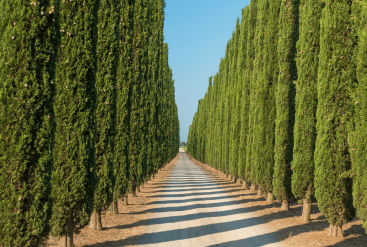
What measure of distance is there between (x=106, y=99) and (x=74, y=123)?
227 cm

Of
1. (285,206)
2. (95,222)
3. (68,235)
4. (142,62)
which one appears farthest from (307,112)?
(142,62)

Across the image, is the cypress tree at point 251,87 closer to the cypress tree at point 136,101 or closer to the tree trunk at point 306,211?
the tree trunk at point 306,211

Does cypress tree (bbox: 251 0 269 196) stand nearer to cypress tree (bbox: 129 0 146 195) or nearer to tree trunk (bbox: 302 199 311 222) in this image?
tree trunk (bbox: 302 199 311 222)

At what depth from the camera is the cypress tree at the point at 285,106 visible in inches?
462

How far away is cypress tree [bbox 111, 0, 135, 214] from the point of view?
1120cm

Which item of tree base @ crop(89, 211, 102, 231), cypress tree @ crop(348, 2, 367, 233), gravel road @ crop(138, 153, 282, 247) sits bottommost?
gravel road @ crop(138, 153, 282, 247)

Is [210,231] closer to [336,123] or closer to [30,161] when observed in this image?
[336,123]

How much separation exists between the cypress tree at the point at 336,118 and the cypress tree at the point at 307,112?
1468 millimetres

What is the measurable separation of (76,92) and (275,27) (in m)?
10.5

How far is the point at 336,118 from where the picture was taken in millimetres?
8281

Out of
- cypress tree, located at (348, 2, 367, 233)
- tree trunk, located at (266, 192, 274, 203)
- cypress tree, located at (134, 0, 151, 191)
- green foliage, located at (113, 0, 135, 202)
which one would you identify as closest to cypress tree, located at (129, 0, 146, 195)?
cypress tree, located at (134, 0, 151, 191)

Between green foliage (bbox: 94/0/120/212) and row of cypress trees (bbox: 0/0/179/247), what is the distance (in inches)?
1.2

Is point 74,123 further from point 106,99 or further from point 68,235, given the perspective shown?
point 68,235

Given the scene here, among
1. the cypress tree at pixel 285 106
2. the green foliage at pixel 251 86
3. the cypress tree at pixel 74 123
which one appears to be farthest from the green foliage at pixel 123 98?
the green foliage at pixel 251 86
